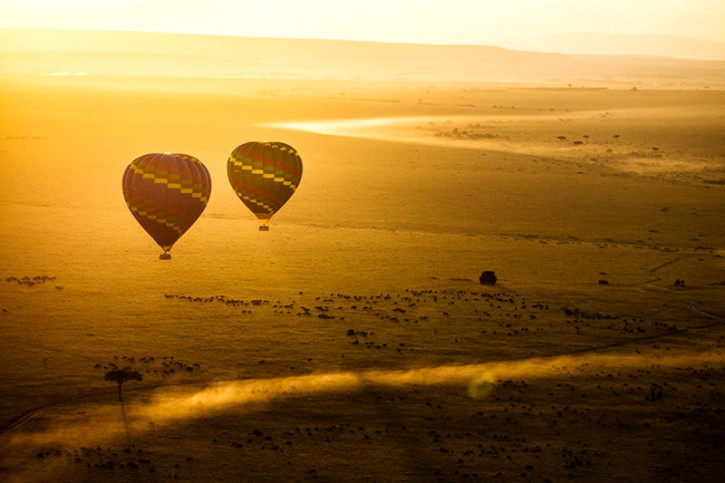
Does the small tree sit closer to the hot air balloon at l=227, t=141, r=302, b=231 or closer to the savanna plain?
the savanna plain

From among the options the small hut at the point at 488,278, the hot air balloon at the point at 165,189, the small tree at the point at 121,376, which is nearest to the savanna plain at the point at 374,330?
the small tree at the point at 121,376

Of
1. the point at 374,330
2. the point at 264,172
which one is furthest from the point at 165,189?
the point at 374,330

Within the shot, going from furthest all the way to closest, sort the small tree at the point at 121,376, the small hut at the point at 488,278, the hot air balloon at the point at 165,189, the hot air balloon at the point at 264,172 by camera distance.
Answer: the hot air balloon at the point at 264,172 → the hot air balloon at the point at 165,189 → the small hut at the point at 488,278 → the small tree at the point at 121,376

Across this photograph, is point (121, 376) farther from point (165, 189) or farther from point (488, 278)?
point (488, 278)

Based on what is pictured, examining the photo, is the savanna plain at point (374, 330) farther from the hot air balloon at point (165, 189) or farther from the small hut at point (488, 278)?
the hot air balloon at point (165, 189)

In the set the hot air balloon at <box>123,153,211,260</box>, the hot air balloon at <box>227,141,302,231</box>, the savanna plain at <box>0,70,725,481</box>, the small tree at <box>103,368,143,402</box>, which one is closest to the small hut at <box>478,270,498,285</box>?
the savanna plain at <box>0,70,725,481</box>

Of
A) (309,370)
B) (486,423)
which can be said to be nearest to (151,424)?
(309,370)
